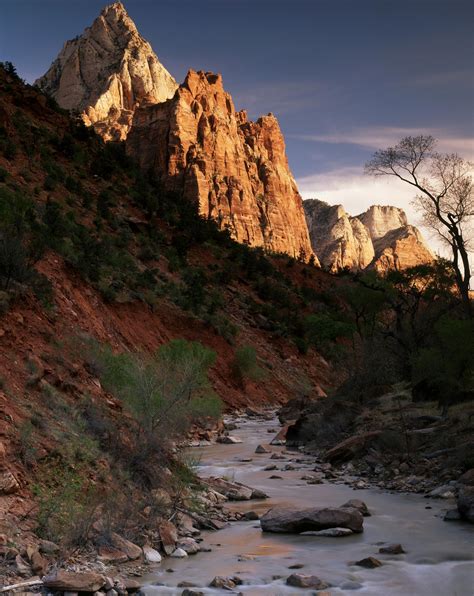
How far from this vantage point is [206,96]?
110 meters

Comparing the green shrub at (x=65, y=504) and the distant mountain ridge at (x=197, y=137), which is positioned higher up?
the distant mountain ridge at (x=197, y=137)

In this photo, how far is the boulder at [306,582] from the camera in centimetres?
655

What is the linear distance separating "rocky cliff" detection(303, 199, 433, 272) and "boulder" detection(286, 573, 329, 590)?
130m

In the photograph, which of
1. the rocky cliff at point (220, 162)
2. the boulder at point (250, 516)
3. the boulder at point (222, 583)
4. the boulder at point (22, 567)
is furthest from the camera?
the rocky cliff at point (220, 162)

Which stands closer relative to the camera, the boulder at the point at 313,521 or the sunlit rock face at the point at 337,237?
the boulder at the point at 313,521

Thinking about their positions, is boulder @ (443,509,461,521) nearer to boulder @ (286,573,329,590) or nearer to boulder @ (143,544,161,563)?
boulder @ (286,573,329,590)

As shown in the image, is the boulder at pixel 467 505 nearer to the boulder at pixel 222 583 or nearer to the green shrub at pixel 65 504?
the boulder at pixel 222 583

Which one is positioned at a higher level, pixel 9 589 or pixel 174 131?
pixel 174 131

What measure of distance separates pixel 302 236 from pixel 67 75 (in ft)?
188

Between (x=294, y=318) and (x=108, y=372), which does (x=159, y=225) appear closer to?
(x=294, y=318)

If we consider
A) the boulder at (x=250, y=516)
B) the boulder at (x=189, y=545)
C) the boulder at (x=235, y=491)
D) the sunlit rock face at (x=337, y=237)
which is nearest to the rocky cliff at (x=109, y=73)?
the sunlit rock face at (x=337, y=237)

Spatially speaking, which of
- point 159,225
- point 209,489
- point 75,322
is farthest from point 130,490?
point 159,225

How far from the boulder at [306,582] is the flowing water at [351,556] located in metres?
0.09

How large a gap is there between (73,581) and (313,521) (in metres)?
4.05
